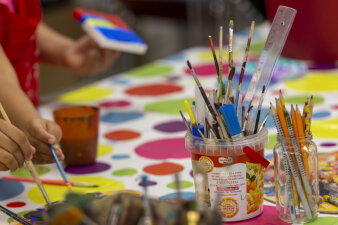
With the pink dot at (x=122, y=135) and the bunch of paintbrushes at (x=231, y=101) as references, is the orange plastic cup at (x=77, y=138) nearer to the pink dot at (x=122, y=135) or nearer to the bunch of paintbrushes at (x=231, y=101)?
the pink dot at (x=122, y=135)

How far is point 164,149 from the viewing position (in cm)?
106

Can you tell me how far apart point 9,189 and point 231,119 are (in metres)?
0.40

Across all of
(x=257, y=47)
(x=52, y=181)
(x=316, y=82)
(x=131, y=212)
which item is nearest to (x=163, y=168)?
(x=52, y=181)

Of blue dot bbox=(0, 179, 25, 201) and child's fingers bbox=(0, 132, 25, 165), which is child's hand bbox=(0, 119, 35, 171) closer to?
child's fingers bbox=(0, 132, 25, 165)

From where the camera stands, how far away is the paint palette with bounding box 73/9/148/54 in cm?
129

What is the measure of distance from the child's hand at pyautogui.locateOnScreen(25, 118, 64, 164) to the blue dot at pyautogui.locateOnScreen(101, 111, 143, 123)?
1.12 feet

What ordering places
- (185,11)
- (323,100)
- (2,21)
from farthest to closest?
1. (185,11)
2. (323,100)
3. (2,21)

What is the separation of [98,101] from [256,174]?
2.22 feet

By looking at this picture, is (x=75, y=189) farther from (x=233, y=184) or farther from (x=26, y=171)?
(x=233, y=184)

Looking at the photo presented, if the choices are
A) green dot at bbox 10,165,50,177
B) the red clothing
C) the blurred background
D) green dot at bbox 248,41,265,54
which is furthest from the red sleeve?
the blurred background

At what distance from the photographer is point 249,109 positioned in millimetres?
782

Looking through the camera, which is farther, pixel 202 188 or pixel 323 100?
pixel 323 100

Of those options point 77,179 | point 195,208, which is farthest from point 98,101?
point 195,208

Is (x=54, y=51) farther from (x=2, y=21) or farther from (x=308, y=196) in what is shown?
(x=308, y=196)
